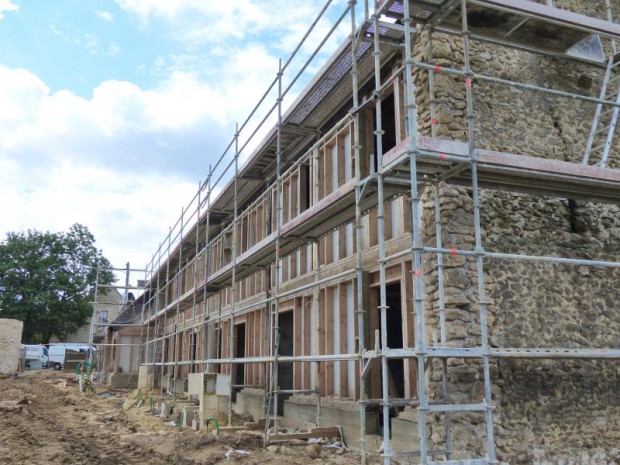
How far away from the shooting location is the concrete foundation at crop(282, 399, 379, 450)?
10.1 metres

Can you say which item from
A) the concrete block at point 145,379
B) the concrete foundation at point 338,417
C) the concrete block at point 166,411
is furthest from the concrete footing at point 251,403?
the concrete block at point 145,379

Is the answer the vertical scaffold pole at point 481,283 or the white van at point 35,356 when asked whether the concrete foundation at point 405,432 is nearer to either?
the vertical scaffold pole at point 481,283

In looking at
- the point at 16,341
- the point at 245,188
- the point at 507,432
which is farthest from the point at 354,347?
the point at 16,341

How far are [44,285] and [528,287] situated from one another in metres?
57.6

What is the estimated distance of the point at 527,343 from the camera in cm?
899

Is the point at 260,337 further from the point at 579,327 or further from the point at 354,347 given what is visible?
the point at 579,327

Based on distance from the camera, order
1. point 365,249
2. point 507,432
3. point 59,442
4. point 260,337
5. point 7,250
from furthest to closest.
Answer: point 7,250, point 260,337, point 59,442, point 365,249, point 507,432

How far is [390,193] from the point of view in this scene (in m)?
8.53

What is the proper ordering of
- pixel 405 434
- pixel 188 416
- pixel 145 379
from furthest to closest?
pixel 145 379 < pixel 188 416 < pixel 405 434

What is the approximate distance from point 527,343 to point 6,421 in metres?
13.4

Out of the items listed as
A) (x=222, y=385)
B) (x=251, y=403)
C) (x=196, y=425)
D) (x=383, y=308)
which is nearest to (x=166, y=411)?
(x=251, y=403)

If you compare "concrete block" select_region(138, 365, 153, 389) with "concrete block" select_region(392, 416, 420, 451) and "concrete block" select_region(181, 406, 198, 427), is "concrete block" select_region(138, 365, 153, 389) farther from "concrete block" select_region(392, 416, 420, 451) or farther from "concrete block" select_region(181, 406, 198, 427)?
"concrete block" select_region(392, 416, 420, 451)

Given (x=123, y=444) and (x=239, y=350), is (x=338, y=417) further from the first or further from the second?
(x=239, y=350)

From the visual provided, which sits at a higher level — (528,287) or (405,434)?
(528,287)
